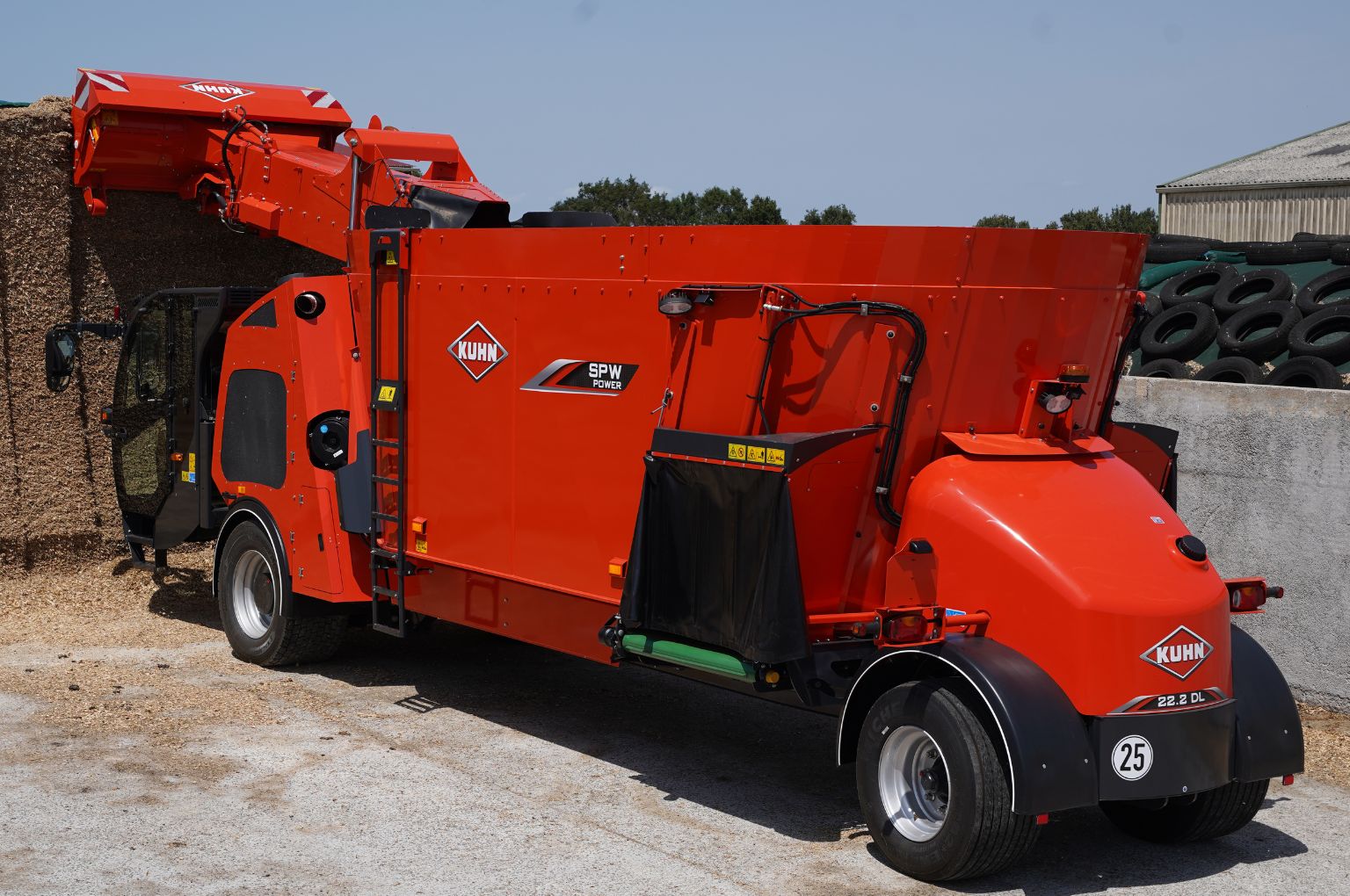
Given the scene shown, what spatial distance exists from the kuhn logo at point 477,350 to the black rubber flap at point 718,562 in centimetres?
156

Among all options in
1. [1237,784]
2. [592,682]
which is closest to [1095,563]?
[1237,784]

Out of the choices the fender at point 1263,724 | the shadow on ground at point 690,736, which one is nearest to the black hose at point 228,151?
the shadow on ground at point 690,736

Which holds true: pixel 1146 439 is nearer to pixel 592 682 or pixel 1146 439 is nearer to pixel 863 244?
pixel 863 244

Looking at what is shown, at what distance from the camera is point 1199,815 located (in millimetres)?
6391

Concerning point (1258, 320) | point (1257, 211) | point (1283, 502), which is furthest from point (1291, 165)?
point (1283, 502)

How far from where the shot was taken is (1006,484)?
6301mm

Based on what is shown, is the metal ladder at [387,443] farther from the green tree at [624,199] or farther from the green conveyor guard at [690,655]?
the green tree at [624,199]

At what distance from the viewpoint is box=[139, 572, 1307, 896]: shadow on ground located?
6363 millimetres

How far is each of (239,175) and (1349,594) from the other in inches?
317

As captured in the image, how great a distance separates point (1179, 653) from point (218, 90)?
27.3 feet

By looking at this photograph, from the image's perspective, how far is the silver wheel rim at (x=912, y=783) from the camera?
6070 millimetres

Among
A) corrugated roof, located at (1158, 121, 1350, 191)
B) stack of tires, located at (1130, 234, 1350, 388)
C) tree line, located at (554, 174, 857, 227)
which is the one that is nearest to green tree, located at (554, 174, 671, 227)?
tree line, located at (554, 174, 857, 227)

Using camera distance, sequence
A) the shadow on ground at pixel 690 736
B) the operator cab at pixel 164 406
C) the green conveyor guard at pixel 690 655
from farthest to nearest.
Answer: the operator cab at pixel 164 406, the green conveyor guard at pixel 690 655, the shadow on ground at pixel 690 736

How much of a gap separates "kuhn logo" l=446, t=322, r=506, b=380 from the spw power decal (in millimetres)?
310
